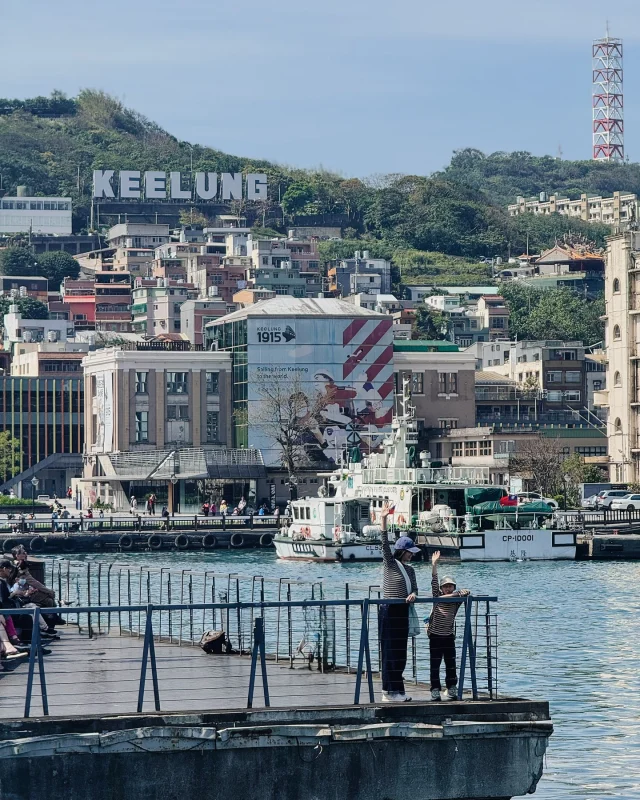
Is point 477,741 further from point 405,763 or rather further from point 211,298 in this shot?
point 211,298

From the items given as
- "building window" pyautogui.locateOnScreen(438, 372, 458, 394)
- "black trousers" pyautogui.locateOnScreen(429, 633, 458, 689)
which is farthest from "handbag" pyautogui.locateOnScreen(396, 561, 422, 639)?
"building window" pyautogui.locateOnScreen(438, 372, 458, 394)

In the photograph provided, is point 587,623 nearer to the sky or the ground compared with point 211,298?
nearer to the ground

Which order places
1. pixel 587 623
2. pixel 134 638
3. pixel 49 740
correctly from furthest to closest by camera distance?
pixel 587 623, pixel 134 638, pixel 49 740

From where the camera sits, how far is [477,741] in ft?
59.4

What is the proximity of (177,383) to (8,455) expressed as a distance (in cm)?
1664

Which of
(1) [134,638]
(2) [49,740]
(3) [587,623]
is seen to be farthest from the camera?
(3) [587,623]

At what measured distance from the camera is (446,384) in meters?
138

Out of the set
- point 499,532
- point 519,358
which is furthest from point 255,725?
point 519,358

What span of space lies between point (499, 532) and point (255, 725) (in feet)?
204

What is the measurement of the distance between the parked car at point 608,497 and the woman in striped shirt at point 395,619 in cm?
8311

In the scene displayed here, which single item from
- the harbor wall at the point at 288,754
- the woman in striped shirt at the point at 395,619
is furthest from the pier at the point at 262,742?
the woman in striped shirt at the point at 395,619

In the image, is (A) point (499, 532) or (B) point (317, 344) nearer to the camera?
(A) point (499, 532)

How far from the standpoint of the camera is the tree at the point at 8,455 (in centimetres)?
13962

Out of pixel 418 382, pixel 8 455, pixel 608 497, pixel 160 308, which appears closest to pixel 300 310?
pixel 418 382
